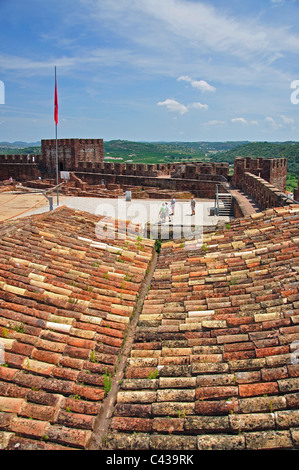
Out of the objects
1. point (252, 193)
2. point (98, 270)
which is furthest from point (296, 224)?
point (252, 193)

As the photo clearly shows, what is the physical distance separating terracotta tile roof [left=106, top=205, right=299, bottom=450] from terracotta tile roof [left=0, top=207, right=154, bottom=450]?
0.38 metres

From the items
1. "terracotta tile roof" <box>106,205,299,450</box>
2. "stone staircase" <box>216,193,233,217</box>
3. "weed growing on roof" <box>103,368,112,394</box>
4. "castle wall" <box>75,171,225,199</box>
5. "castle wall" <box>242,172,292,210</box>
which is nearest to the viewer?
"terracotta tile roof" <box>106,205,299,450</box>

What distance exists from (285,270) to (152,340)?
2.37 metres

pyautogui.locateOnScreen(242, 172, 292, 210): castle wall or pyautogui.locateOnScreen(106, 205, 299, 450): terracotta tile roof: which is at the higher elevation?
pyautogui.locateOnScreen(242, 172, 292, 210): castle wall

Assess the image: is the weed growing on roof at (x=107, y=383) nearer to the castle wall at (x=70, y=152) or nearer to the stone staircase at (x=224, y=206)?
the stone staircase at (x=224, y=206)

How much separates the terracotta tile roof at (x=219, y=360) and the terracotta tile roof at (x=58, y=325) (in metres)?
0.38

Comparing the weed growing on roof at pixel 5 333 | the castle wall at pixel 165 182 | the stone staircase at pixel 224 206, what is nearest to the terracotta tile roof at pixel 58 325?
the weed growing on roof at pixel 5 333


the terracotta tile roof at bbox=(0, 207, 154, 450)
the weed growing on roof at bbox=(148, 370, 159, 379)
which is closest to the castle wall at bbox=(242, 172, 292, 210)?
the terracotta tile roof at bbox=(0, 207, 154, 450)

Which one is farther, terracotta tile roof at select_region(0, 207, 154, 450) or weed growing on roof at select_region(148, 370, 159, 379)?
weed growing on roof at select_region(148, 370, 159, 379)

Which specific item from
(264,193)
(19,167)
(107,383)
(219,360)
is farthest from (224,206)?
(19,167)

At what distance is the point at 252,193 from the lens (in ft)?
51.1

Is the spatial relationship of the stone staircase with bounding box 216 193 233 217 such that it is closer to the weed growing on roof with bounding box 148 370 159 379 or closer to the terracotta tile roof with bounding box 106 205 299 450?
the terracotta tile roof with bounding box 106 205 299 450

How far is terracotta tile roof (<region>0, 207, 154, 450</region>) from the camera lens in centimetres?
389

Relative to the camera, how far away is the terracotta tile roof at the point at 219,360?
363 cm
